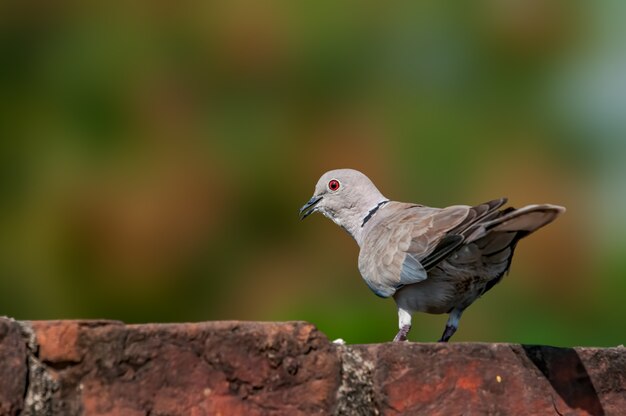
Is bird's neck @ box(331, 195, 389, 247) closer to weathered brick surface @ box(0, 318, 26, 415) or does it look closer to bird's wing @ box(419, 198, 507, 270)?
bird's wing @ box(419, 198, 507, 270)

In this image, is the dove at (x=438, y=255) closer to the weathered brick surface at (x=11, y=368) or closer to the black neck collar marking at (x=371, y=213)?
the black neck collar marking at (x=371, y=213)

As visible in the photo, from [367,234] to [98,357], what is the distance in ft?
8.27

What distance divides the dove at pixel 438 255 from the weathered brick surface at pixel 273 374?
74 centimetres

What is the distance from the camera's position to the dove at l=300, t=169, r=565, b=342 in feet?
12.7

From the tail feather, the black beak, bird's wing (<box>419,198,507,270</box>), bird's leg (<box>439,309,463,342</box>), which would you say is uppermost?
the tail feather

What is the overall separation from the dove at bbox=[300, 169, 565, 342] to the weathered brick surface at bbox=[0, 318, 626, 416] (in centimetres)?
74

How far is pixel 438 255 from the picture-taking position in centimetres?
405

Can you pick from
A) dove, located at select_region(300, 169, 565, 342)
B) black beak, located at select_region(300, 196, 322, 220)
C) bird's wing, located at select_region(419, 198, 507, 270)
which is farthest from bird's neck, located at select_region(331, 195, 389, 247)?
bird's wing, located at select_region(419, 198, 507, 270)

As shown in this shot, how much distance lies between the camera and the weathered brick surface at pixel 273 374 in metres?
2.37

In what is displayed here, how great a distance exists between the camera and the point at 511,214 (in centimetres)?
347

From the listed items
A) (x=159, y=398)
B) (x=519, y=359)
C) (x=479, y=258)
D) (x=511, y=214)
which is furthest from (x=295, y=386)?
(x=479, y=258)

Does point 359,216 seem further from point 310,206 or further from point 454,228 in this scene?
point 454,228

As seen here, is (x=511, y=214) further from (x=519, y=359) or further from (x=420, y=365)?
(x=420, y=365)

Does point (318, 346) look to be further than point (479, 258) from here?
No
